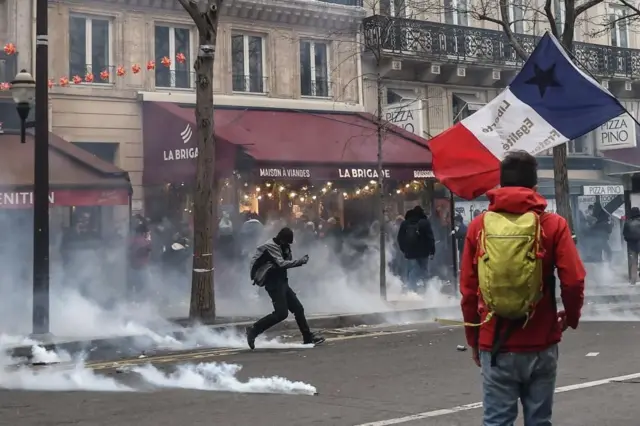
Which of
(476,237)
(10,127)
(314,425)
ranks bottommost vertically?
(314,425)

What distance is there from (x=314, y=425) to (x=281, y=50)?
14.7m

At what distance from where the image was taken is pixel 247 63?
63.3 feet

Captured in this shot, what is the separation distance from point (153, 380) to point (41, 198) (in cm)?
388

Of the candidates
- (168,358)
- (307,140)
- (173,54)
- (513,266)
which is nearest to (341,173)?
(307,140)

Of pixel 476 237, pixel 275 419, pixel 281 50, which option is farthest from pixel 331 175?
pixel 476 237

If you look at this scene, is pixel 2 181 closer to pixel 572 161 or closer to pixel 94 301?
pixel 94 301

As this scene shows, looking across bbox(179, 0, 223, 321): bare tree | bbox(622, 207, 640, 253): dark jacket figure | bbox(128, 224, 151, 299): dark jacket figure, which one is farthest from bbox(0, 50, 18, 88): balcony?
bbox(622, 207, 640, 253): dark jacket figure

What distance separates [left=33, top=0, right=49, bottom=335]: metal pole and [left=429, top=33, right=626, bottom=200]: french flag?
522cm

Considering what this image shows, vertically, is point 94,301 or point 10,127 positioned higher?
point 10,127

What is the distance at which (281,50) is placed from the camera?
1953 cm

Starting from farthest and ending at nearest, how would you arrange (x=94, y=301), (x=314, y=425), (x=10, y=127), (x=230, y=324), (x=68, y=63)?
(x=68, y=63), (x=10, y=127), (x=94, y=301), (x=230, y=324), (x=314, y=425)

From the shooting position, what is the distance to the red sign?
13445 mm

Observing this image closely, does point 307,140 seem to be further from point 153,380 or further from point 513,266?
point 513,266

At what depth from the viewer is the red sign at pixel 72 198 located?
13445 millimetres
